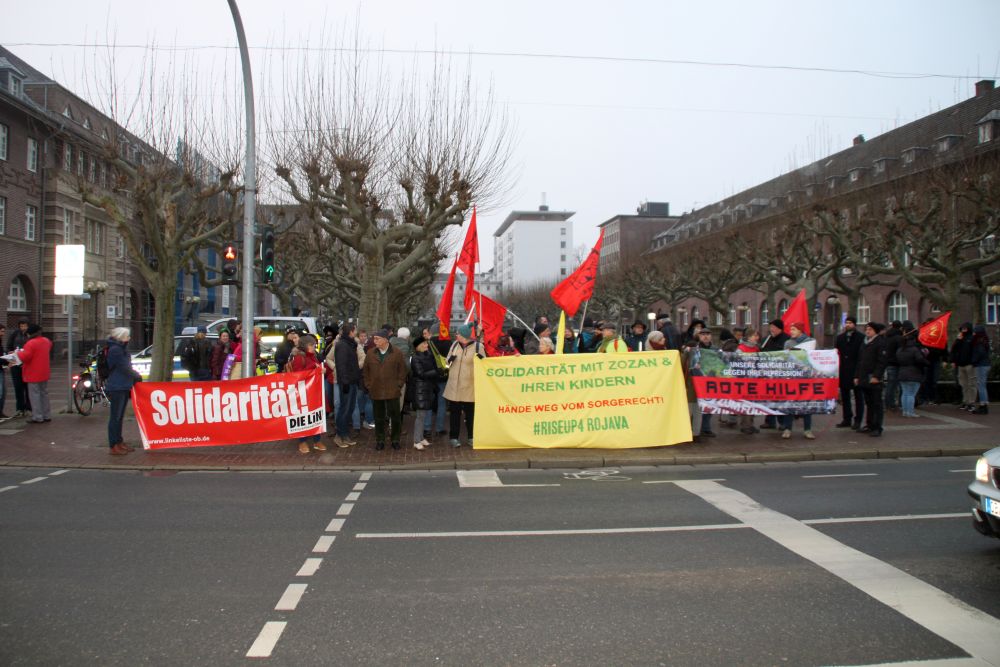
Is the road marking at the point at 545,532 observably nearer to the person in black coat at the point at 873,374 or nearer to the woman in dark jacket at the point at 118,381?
the woman in dark jacket at the point at 118,381

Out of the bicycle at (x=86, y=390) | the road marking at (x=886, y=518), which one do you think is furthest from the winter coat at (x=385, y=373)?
the bicycle at (x=86, y=390)

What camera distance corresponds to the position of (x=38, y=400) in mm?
14008

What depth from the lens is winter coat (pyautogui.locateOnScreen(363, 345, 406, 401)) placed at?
1114cm

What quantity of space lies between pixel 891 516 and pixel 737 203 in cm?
6779

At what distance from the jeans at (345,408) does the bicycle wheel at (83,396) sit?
6734 millimetres

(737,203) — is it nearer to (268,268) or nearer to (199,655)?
(268,268)

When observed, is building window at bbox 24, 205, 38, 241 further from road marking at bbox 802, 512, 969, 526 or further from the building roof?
the building roof

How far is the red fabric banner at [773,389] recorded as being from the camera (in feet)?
40.0

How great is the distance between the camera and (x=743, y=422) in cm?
1324

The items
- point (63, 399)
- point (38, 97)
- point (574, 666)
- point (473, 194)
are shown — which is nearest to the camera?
point (574, 666)

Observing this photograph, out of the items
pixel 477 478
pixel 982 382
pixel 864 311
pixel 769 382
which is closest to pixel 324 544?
pixel 477 478

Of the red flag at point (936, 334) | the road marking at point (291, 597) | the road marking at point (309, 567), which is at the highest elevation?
the red flag at point (936, 334)

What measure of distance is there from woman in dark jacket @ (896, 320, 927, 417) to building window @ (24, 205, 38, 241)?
38688 mm

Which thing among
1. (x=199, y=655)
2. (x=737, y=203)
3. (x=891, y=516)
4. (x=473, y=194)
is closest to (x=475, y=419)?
(x=891, y=516)
